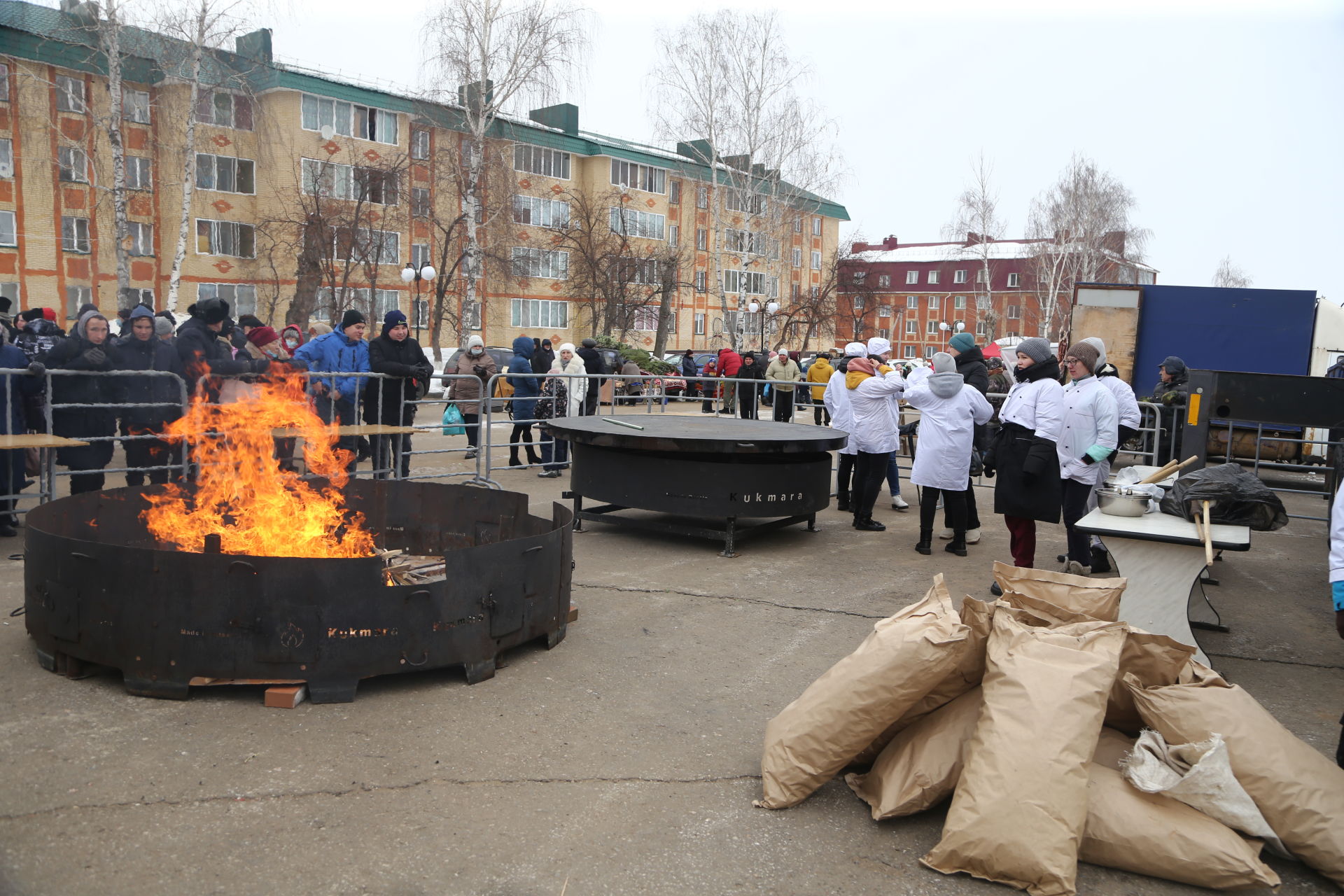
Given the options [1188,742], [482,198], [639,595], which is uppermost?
[482,198]

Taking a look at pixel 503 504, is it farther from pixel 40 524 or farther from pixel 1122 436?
pixel 1122 436

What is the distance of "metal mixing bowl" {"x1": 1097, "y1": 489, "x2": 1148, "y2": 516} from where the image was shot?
569 centimetres

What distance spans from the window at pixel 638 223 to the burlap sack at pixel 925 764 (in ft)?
155

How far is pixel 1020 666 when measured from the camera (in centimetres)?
345

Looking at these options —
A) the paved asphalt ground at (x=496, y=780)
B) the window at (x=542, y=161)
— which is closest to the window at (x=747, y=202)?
the window at (x=542, y=161)

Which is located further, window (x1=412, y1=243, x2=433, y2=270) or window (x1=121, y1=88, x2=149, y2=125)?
window (x1=412, y1=243, x2=433, y2=270)

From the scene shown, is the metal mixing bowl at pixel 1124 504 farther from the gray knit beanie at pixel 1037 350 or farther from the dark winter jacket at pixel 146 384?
the dark winter jacket at pixel 146 384

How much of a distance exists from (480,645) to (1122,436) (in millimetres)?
6179

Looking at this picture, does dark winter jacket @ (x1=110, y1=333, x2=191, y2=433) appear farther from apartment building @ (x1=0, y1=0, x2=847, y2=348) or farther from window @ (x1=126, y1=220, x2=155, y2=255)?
window @ (x1=126, y1=220, x2=155, y2=255)

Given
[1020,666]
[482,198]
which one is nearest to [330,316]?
[482,198]

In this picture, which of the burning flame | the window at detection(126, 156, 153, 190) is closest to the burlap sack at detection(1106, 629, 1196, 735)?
the burning flame

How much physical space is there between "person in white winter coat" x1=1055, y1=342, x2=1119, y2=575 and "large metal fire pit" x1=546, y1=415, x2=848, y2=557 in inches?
80.9

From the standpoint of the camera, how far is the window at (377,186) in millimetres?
37812

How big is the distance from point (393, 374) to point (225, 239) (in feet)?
106
